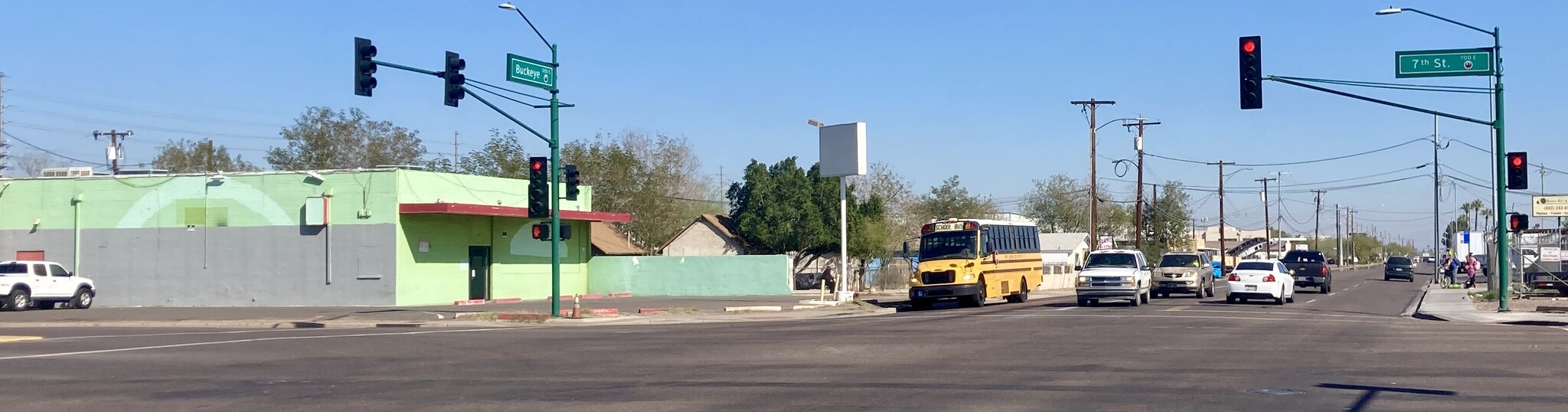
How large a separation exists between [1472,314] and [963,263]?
12.3m

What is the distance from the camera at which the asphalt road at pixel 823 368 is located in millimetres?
12711

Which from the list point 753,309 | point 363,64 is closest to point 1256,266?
point 753,309

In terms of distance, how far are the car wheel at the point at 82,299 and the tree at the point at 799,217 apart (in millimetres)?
32135

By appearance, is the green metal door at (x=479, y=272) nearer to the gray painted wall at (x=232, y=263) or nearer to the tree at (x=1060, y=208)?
the gray painted wall at (x=232, y=263)

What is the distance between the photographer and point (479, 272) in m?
41.6

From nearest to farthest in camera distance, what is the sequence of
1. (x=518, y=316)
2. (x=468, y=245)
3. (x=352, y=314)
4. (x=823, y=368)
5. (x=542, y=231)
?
(x=823, y=368)
(x=542, y=231)
(x=518, y=316)
(x=352, y=314)
(x=468, y=245)

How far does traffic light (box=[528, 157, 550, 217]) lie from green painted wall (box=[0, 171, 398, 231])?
32.6 ft

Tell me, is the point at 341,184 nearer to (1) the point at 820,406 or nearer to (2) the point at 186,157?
(1) the point at 820,406

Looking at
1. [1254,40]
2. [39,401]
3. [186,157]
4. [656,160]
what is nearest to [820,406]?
[39,401]

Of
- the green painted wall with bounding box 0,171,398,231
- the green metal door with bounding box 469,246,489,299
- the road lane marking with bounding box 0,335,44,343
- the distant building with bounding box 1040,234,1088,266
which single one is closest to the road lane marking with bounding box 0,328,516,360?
the road lane marking with bounding box 0,335,44,343

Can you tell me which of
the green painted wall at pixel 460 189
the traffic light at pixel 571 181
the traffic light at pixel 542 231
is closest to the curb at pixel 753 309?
the traffic light at pixel 542 231

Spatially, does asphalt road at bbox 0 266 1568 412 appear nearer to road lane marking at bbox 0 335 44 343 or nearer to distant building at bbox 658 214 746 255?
road lane marking at bbox 0 335 44 343

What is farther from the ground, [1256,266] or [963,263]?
[963,263]

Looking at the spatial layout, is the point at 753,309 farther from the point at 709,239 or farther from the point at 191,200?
the point at 709,239
